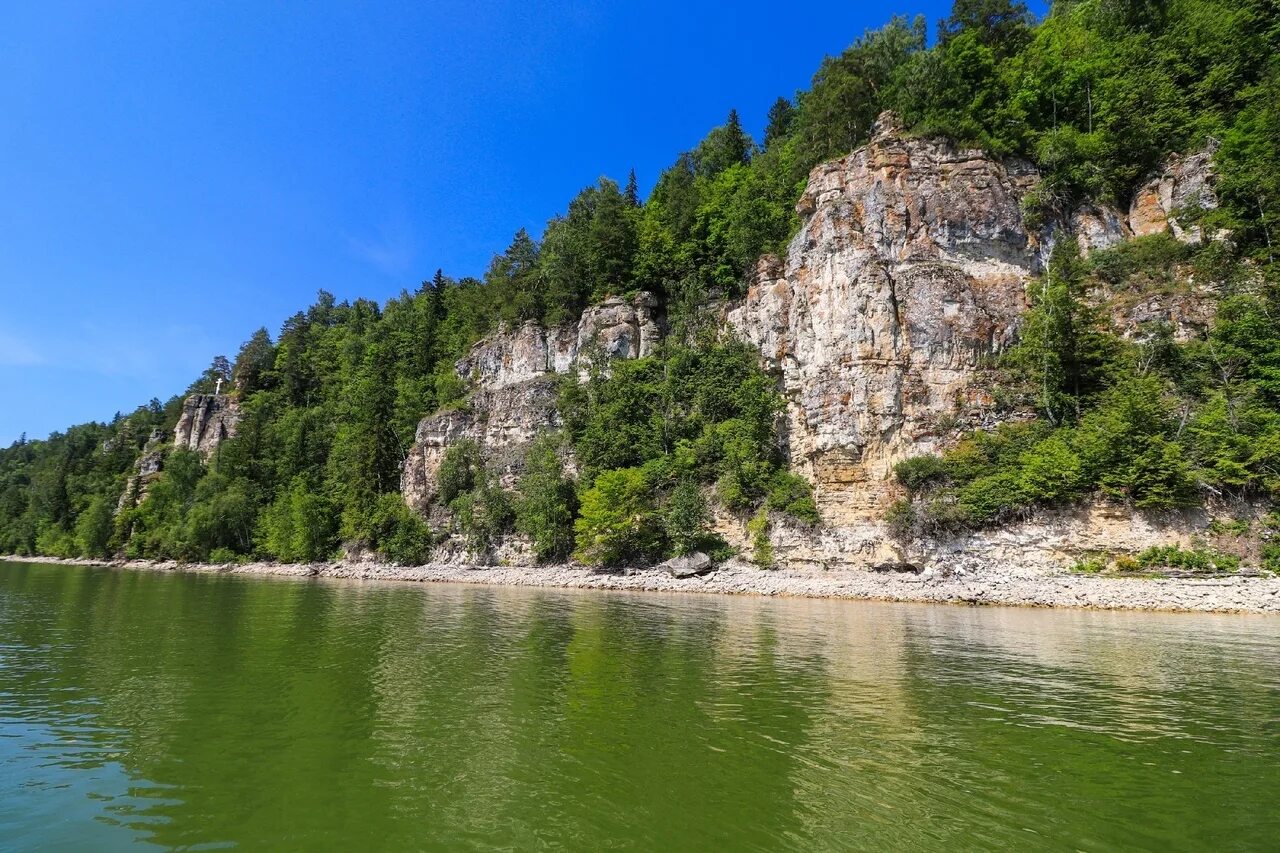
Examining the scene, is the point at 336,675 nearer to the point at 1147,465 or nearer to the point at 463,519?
the point at 1147,465

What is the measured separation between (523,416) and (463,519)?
12.2 meters

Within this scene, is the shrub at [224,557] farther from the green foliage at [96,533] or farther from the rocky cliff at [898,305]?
the rocky cliff at [898,305]

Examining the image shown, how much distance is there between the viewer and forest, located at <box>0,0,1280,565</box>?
32.4 m

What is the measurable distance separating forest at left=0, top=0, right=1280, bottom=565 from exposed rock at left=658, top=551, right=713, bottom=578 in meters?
1.12

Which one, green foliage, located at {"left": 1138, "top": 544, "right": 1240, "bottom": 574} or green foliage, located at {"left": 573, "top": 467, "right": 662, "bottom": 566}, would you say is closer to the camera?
green foliage, located at {"left": 1138, "top": 544, "right": 1240, "bottom": 574}

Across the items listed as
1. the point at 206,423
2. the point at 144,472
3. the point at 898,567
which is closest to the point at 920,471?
the point at 898,567

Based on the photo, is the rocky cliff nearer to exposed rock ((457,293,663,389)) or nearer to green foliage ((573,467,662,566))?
green foliage ((573,467,662,566))

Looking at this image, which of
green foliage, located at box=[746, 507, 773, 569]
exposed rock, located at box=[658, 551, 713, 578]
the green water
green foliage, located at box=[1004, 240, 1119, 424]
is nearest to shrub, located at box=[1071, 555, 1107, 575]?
green foliage, located at box=[1004, 240, 1119, 424]

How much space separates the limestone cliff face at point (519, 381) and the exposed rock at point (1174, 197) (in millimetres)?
39386

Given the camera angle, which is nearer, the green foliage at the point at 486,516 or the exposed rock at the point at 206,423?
the green foliage at the point at 486,516

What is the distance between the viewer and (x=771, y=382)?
48750 millimetres

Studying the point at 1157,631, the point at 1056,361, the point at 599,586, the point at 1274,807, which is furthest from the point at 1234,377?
the point at 599,586

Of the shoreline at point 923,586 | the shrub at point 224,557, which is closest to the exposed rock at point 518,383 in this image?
the shoreline at point 923,586

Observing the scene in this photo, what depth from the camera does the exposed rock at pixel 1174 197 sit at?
37.9 meters
